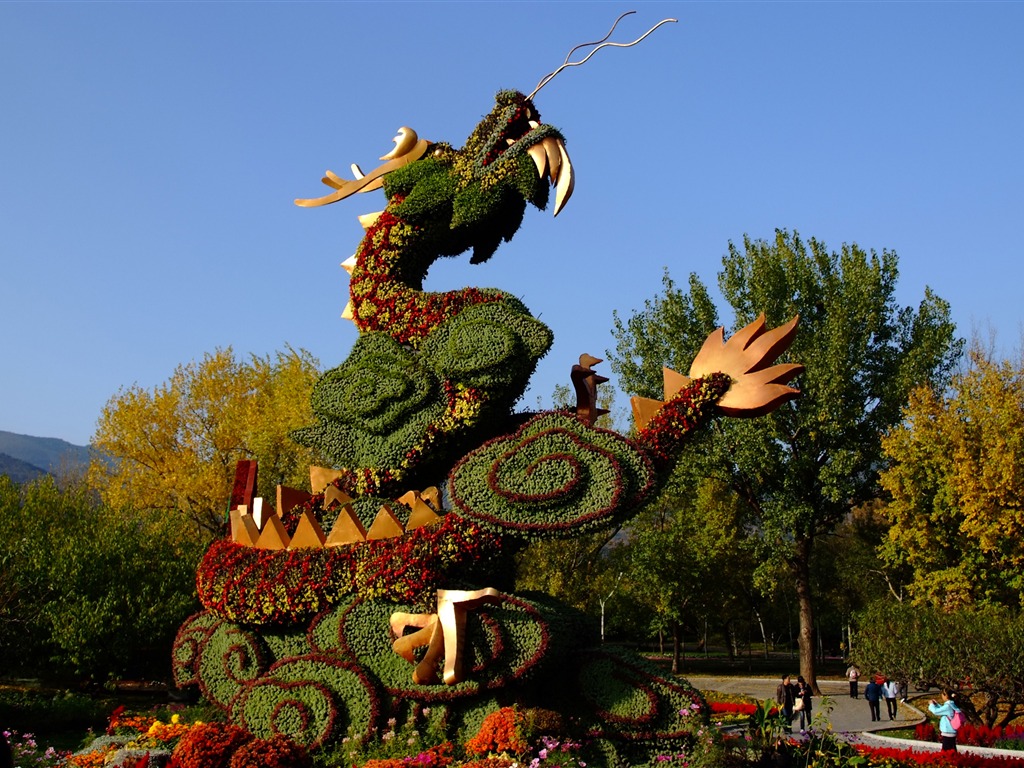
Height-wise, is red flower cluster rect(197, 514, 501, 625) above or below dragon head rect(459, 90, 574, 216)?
below

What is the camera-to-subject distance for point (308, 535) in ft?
29.5

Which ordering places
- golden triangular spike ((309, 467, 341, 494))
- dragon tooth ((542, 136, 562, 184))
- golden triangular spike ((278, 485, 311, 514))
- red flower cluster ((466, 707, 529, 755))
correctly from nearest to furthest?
red flower cluster ((466, 707, 529, 755)) → dragon tooth ((542, 136, 562, 184)) → golden triangular spike ((278, 485, 311, 514)) → golden triangular spike ((309, 467, 341, 494))

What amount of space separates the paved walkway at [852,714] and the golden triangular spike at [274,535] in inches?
213

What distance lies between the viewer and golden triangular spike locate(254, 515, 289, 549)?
363 inches

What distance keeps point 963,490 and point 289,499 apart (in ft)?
45.9

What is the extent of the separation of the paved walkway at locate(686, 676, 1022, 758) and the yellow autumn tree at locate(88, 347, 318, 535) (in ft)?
41.8

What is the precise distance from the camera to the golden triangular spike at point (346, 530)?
8766 millimetres

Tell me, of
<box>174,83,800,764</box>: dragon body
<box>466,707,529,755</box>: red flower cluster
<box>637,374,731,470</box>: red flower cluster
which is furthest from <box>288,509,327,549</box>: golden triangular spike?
<box>637,374,731,470</box>: red flower cluster

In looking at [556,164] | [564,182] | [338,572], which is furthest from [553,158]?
[338,572]

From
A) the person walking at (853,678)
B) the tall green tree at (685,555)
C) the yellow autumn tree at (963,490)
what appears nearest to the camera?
the yellow autumn tree at (963,490)

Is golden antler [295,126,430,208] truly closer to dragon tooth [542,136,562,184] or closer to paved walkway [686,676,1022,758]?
dragon tooth [542,136,562,184]

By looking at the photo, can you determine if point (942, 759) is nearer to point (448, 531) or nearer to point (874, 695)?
point (448, 531)

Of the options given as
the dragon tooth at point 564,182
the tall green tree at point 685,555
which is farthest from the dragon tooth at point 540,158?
the tall green tree at point 685,555

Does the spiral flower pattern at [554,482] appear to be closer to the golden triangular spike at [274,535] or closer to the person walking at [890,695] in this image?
the golden triangular spike at [274,535]
